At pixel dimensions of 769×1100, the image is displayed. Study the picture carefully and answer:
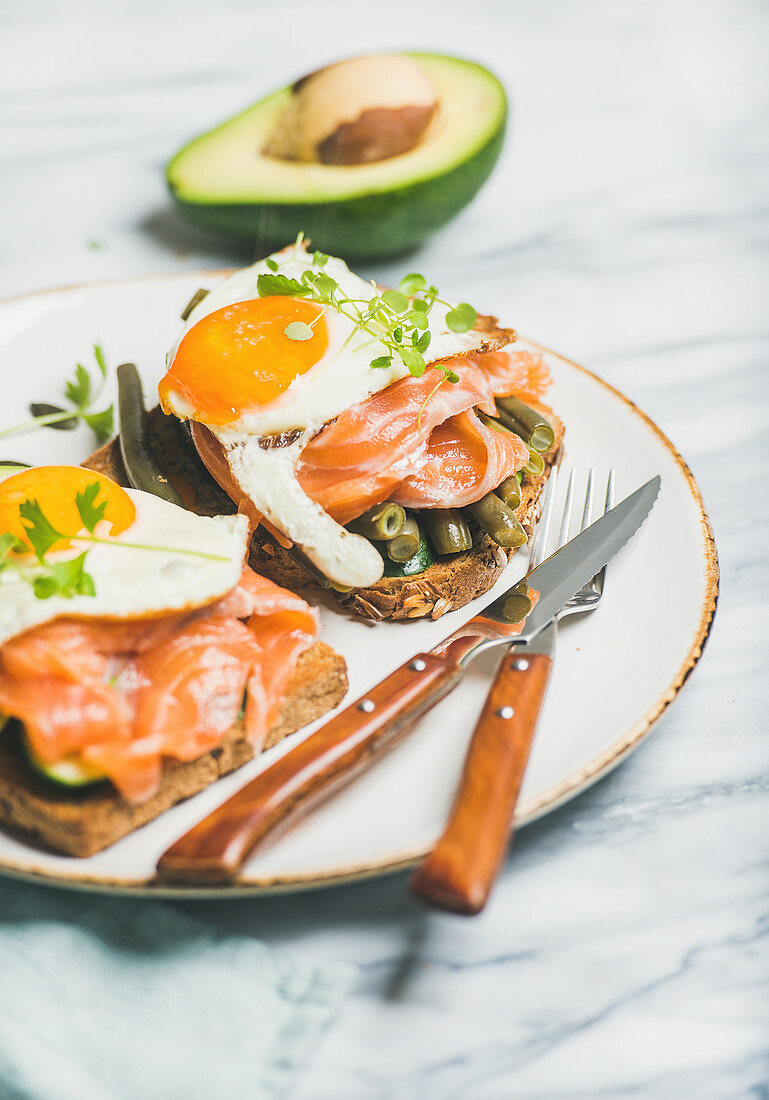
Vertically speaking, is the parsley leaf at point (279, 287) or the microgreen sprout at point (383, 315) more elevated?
the parsley leaf at point (279, 287)

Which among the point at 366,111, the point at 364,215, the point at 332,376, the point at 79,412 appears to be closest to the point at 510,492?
the point at 332,376

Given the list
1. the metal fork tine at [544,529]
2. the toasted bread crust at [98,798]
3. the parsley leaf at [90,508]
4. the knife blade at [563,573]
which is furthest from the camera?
the metal fork tine at [544,529]

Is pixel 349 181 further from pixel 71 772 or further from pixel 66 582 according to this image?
pixel 71 772

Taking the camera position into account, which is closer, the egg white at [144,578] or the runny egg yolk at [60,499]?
the egg white at [144,578]

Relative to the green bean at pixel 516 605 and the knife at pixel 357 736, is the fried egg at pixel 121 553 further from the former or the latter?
the green bean at pixel 516 605

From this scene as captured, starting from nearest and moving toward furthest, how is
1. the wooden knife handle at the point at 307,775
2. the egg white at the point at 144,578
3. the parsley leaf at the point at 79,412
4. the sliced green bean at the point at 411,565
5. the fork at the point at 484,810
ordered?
the fork at the point at 484,810, the wooden knife handle at the point at 307,775, the egg white at the point at 144,578, the sliced green bean at the point at 411,565, the parsley leaf at the point at 79,412

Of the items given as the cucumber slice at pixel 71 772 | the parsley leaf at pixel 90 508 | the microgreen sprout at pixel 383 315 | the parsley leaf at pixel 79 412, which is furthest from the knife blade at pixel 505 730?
the parsley leaf at pixel 79 412

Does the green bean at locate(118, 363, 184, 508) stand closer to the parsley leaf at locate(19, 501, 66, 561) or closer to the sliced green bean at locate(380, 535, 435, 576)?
the parsley leaf at locate(19, 501, 66, 561)


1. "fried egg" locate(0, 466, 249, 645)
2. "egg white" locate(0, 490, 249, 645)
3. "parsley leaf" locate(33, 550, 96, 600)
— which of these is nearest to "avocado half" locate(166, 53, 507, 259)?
"fried egg" locate(0, 466, 249, 645)
